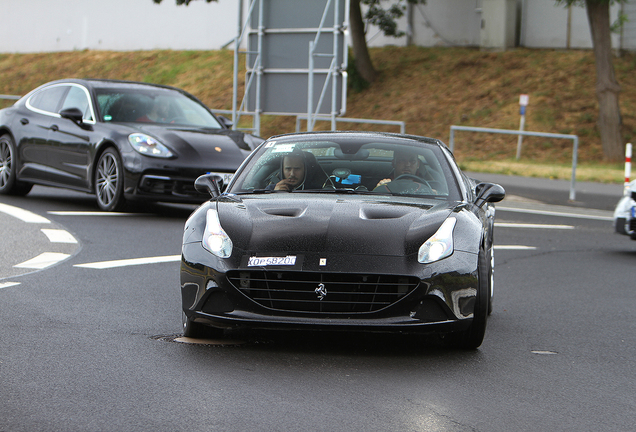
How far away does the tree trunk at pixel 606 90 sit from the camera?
26422mm

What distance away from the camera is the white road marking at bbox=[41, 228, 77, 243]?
1003 cm

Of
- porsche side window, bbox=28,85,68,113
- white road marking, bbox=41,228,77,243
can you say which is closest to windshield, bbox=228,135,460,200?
white road marking, bbox=41,228,77,243

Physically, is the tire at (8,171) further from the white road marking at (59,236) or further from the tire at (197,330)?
the tire at (197,330)

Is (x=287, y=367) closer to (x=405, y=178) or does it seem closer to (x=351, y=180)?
(x=351, y=180)

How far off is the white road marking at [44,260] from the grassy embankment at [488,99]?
15320mm

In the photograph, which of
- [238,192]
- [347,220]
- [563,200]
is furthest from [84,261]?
[563,200]

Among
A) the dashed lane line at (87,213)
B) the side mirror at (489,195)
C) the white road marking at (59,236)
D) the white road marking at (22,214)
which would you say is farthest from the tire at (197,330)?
the dashed lane line at (87,213)

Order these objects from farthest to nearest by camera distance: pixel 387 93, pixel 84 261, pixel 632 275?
1. pixel 387 93
2. pixel 632 275
3. pixel 84 261

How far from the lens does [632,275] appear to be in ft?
31.1

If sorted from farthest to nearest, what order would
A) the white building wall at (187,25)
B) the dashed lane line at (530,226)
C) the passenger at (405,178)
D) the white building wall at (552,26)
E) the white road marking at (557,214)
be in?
the white building wall at (187,25)
the white building wall at (552,26)
the white road marking at (557,214)
the dashed lane line at (530,226)
the passenger at (405,178)

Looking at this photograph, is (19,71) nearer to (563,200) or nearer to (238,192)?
(563,200)

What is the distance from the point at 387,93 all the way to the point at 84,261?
27.2 metres

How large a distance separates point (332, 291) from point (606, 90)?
76.4ft

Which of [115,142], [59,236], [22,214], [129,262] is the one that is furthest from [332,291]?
[22,214]
